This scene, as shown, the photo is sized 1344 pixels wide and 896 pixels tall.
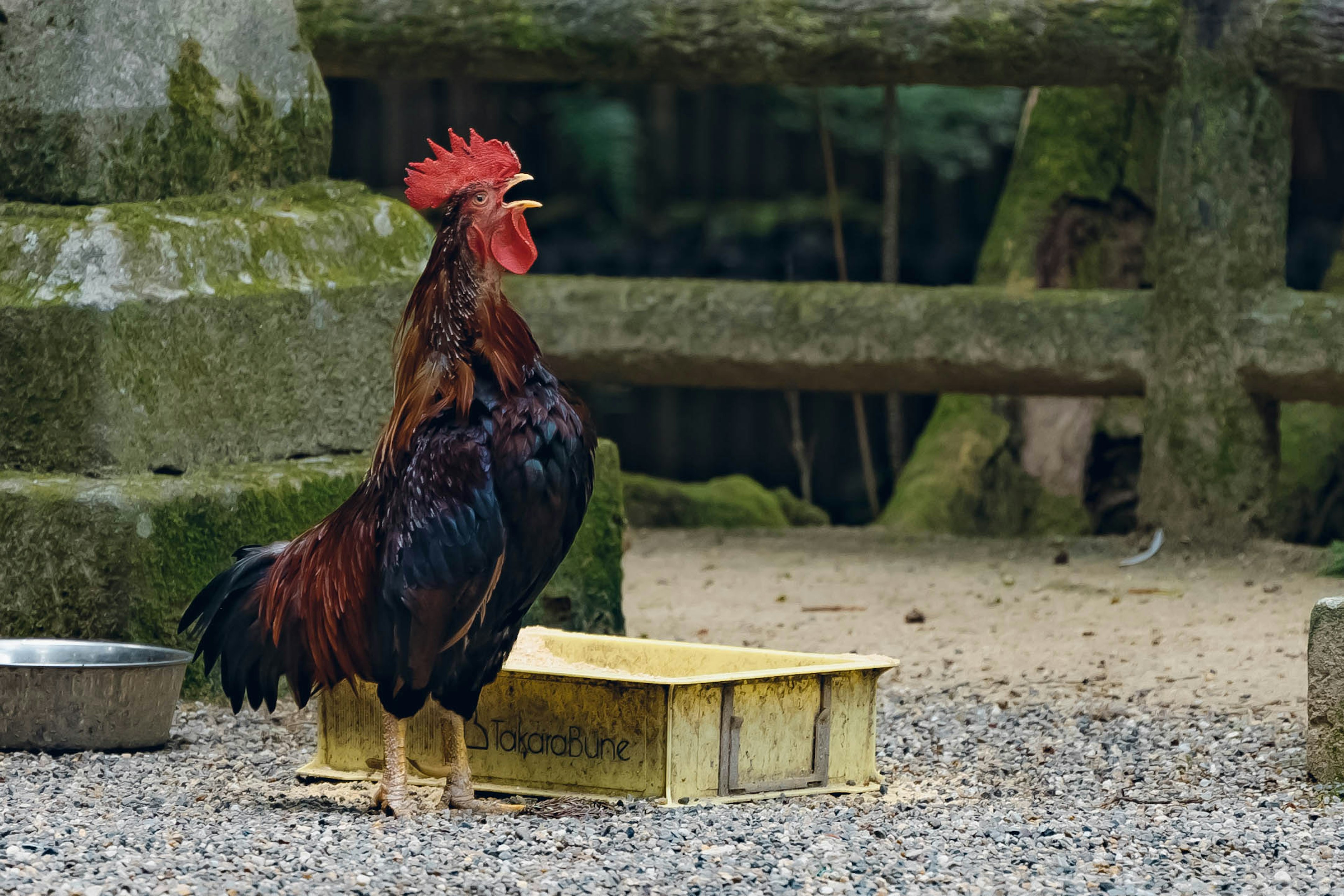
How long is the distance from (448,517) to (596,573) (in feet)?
7.79

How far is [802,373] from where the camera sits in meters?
8.46

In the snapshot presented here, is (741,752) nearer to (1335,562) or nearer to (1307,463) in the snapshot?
(1335,562)

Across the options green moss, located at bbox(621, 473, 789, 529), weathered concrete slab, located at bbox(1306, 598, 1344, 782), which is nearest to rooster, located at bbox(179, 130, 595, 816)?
weathered concrete slab, located at bbox(1306, 598, 1344, 782)

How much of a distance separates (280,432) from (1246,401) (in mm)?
4307

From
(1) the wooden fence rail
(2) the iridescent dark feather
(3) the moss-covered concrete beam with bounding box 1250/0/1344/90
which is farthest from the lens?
(1) the wooden fence rail

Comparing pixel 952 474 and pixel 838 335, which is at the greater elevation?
pixel 838 335

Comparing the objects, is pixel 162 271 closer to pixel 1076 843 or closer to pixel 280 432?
pixel 280 432

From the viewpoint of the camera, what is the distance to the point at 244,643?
4.36 metres

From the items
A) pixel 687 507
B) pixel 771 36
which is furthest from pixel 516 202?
pixel 687 507

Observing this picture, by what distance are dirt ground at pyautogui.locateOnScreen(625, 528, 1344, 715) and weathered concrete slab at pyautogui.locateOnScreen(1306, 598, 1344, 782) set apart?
3.29ft

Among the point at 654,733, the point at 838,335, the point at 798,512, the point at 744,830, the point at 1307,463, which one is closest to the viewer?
the point at 744,830

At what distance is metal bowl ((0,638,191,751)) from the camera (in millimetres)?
4734

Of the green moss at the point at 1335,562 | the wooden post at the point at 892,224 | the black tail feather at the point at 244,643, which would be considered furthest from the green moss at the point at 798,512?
the black tail feather at the point at 244,643

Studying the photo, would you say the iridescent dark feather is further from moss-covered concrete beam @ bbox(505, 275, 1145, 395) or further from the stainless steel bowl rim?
moss-covered concrete beam @ bbox(505, 275, 1145, 395)
